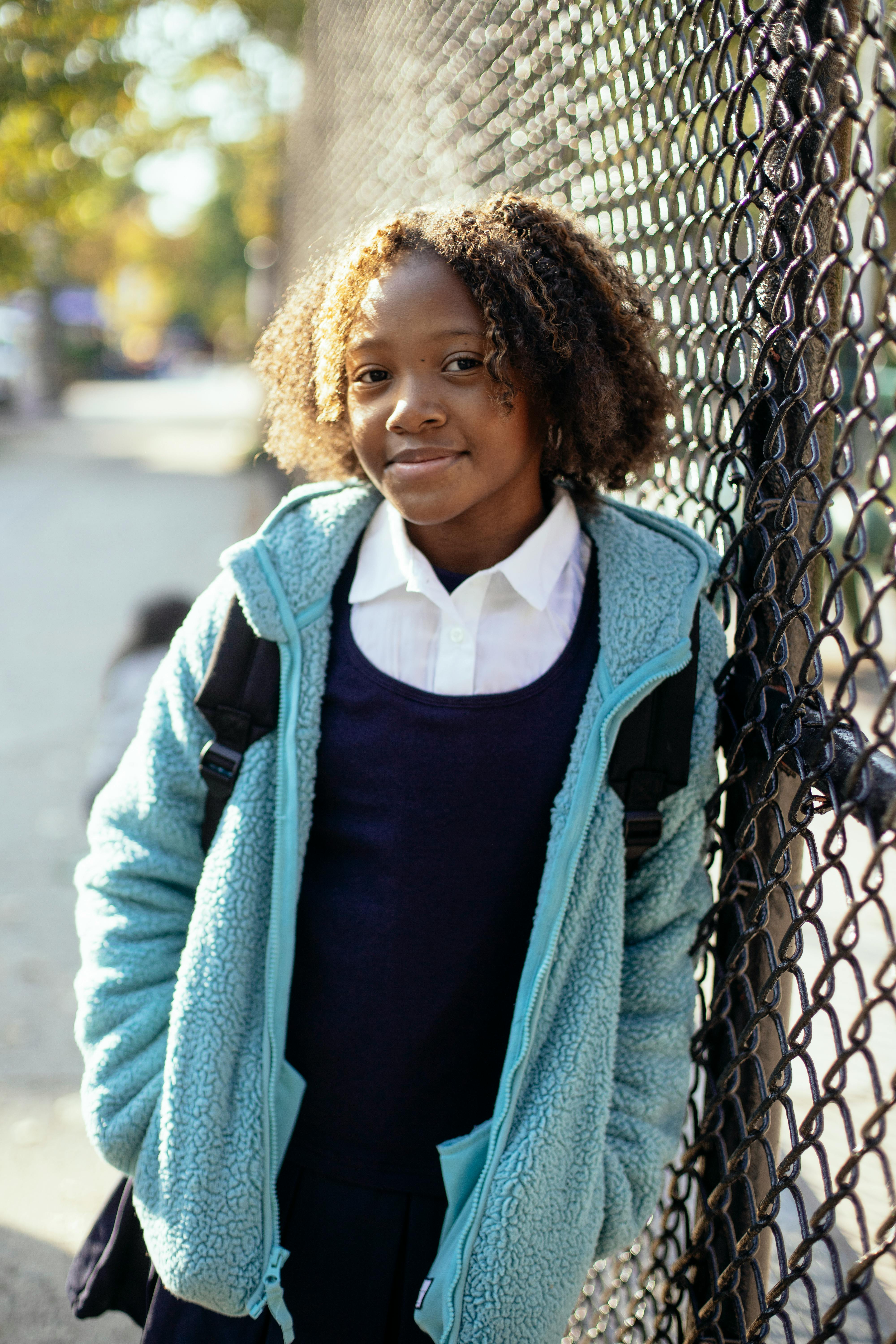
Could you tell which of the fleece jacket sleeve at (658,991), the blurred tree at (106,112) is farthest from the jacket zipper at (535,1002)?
the blurred tree at (106,112)

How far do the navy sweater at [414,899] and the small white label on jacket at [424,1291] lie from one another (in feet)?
0.48

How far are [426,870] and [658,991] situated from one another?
0.36m

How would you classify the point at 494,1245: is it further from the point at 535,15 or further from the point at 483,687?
the point at 535,15

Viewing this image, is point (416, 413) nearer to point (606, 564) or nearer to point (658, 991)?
point (606, 564)

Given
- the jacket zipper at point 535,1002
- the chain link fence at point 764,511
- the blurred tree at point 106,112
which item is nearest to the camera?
the chain link fence at point 764,511

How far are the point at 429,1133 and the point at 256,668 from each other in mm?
704

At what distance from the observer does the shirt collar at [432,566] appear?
151 cm

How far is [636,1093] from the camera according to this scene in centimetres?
150

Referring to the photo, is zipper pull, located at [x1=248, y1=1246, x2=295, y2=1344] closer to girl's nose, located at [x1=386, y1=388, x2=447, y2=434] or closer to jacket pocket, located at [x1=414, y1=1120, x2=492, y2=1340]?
jacket pocket, located at [x1=414, y1=1120, x2=492, y2=1340]

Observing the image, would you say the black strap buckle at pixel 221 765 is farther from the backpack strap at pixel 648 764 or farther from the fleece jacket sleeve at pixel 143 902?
the backpack strap at pixel 648 764

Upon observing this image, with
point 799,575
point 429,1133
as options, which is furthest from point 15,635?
point 799,575

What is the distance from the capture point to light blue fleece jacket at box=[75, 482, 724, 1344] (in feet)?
4.63

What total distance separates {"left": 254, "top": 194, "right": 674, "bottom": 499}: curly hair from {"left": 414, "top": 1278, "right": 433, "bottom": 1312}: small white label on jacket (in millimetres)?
1108

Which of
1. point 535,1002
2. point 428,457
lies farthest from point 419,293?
point 535,1002
